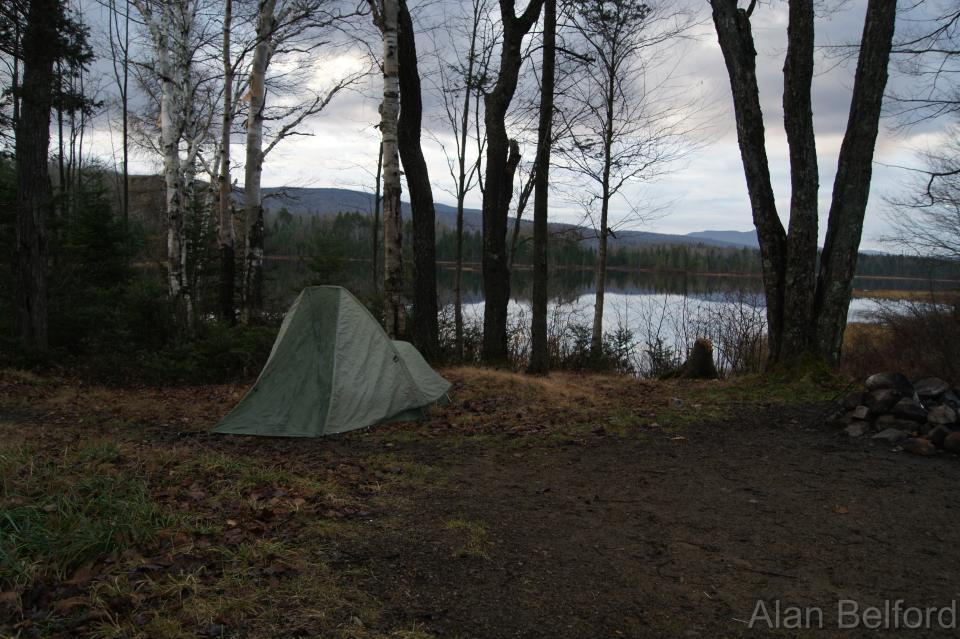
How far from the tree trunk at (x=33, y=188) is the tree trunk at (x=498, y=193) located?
24.1 feet

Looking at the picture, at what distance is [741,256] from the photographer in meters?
63.5

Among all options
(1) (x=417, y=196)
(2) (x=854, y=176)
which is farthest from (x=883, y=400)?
(1) (x=417, y=196)

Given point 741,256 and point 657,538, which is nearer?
point 657,538

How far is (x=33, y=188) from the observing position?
408 inches

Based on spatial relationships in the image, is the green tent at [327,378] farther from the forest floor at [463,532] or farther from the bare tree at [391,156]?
the bare tree at [391,156]

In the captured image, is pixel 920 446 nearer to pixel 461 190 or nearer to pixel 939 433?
pixel 939 433

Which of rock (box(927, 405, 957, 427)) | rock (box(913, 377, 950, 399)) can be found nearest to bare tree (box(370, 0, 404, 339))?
rock (box(913, 377, 950, 399))

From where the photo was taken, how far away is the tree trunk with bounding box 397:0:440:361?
457 inches

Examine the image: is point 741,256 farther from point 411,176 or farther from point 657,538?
point 657,538

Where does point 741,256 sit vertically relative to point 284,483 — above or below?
above

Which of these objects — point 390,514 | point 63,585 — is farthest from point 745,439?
point 63,585

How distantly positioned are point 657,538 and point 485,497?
135cm

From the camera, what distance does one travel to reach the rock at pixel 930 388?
20.7 ft

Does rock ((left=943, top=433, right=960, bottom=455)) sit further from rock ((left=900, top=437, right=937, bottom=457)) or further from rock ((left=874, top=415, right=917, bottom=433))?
rock ((left=874, top=415, right=917, bottom=433))
